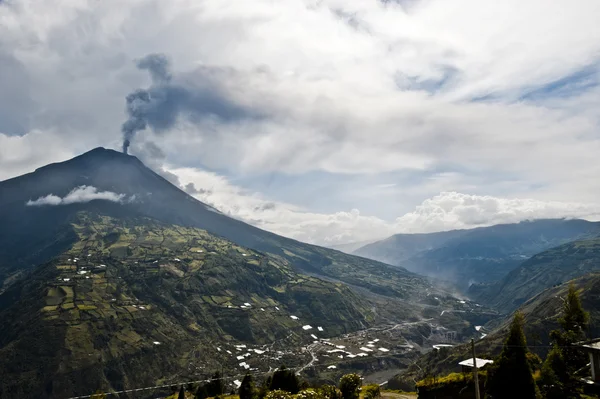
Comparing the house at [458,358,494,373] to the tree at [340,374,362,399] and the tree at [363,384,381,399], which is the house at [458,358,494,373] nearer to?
the tree at [340,374,362,399]

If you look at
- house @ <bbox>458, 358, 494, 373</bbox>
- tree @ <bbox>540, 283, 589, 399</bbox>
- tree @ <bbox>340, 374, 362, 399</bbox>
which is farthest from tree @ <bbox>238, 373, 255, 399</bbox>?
tree @ <bbox>540, 283, 589, 399</bbox>

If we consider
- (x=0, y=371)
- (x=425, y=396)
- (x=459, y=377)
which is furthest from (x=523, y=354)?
(x=0, y=371)

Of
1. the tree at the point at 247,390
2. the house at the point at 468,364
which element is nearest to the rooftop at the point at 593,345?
the house at the point at 468,364

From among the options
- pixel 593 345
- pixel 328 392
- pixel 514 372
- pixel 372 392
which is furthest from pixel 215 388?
pixel 593 345

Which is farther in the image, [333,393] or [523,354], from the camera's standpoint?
[333,393]

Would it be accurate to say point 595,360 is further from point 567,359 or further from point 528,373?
point 567,359

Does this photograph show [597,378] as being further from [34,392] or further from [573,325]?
[34,392]

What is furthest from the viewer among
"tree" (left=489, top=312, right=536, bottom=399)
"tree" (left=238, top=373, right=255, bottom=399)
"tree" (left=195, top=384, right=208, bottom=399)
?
"tree" (left=195, top=384, right=208, bottom=399)
